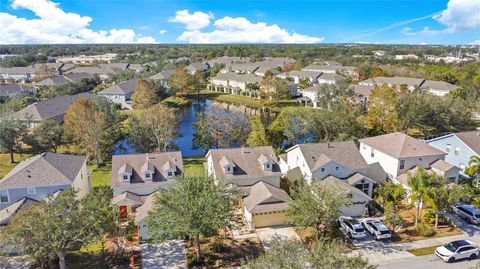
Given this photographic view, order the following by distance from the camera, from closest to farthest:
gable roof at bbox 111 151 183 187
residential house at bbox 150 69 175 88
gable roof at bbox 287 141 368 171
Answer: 1. gable roof at bbox 111 151 183 187
2. gable roof at bbox 287 141 368 171
3. residential house at bbox 150 69 175 88

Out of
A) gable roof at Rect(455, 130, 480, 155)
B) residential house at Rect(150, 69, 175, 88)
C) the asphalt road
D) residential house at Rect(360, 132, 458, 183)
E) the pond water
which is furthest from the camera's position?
residential house at Rect(150, 69, 175, 88)

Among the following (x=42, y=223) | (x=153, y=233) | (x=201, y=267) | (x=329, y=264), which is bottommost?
(x=201, y=267)

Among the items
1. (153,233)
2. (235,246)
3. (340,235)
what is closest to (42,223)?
(153,233)

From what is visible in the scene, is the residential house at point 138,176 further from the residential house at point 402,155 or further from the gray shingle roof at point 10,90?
the gray shingle roof at point 10,90

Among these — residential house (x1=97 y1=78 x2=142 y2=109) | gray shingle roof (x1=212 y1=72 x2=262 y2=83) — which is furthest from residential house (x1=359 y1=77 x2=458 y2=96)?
residential house (x1=97 y1=78 x2=142 y2=109)

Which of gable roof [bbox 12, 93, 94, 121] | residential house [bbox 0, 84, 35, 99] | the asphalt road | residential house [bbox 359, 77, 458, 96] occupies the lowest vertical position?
the asphalt road

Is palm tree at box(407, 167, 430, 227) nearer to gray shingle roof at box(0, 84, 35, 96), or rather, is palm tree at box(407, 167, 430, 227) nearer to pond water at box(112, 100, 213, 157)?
pond water at box(112, 100, 213, 157)

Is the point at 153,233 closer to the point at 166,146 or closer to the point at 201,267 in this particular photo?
the point at 201,267

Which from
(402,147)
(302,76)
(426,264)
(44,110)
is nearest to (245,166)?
(402,147)
